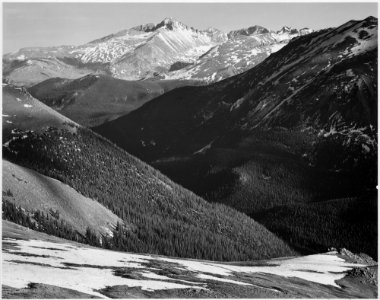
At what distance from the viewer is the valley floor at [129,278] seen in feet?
396

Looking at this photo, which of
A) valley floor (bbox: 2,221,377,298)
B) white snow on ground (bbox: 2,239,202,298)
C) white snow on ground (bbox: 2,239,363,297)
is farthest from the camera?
white snow on ground (bbox: 2,239,363,297)

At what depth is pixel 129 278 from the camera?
13738 centimetres

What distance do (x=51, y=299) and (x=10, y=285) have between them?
9006 mm

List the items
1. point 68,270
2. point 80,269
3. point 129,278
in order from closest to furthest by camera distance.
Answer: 1. point 68,270
2. point 129,278
3. point 80,269

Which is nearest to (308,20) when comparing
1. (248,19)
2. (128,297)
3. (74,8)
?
(248,19)

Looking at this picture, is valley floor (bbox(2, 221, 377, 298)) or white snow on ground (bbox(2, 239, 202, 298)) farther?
white snow on ground (bbox(2, 239, 202, 298))

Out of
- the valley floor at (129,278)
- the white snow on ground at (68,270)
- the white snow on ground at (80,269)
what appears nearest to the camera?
the valley floor at (129,278)

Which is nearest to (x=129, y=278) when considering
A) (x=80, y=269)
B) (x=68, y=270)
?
(x=80, y=269)

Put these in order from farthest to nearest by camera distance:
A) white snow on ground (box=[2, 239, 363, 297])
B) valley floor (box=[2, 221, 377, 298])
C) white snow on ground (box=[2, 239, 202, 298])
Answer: white snow on ground (box=[2, 239, 363, 297]) < white snow on ground (box=[2, 239, 202, 298]) < valley floor (box=[2, 221, 377, 298])

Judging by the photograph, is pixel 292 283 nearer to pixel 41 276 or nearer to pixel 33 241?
pixel 33 241

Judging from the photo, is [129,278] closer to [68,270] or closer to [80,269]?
[80,269]

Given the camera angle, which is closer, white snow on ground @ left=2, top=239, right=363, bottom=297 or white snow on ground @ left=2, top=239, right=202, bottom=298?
white snow on ground @ left=2, top=239, right=202, bottom=298

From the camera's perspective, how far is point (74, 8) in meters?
186

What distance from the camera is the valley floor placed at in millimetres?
120562
